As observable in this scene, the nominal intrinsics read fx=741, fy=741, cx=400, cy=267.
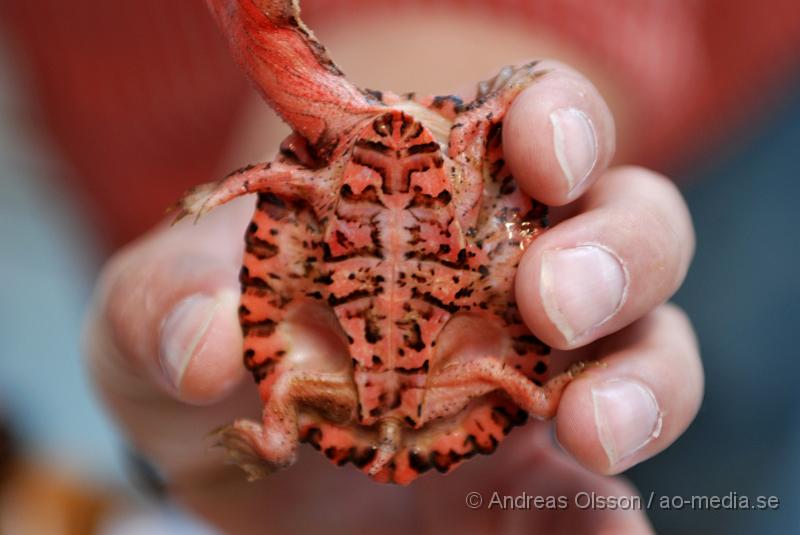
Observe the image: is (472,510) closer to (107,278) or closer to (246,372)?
(246,372)

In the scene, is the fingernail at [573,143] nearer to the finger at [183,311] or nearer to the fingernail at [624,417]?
the fingernail at [624,417]

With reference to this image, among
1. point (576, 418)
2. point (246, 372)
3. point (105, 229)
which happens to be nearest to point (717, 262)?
point (576, 418)

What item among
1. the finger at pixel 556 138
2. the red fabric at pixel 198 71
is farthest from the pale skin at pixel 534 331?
the red fabric at pixel 198 71

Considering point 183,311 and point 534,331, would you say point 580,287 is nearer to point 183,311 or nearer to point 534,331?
point 534,331

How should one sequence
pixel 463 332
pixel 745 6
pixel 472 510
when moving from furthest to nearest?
pixel 745 6, pixel 472 510, pixel 463 332

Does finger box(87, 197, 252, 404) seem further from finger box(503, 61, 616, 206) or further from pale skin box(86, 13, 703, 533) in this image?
finger box(503, 61, 616, 206)

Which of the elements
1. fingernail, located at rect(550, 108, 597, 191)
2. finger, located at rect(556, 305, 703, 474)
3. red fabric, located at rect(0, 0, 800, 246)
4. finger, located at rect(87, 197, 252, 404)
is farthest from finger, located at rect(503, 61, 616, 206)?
red fabric, located at rect(0, 0, 800, 246)

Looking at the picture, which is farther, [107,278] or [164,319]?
[107,278]

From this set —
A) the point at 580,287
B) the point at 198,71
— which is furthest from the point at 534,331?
the point at 198,71
